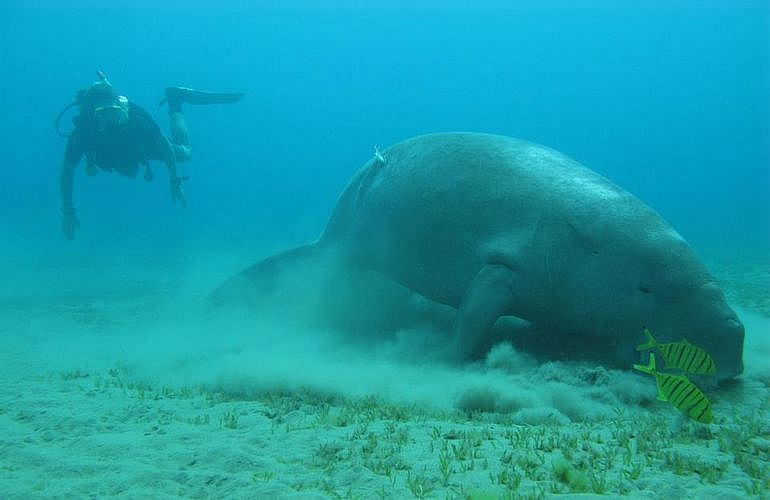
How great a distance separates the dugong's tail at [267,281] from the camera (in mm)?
9039

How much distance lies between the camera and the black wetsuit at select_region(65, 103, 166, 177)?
46.5 feet

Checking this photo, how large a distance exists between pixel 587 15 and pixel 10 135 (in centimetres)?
17752

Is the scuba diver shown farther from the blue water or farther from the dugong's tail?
the blue water

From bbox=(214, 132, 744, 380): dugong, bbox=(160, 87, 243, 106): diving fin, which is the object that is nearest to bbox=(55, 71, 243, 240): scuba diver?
bbox=(160, 87, 243, 106): diving fin

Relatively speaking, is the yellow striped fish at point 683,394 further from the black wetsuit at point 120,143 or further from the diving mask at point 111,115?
the black wetsuit at point 120,143

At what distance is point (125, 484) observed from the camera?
298cm

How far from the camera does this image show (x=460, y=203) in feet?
20.6

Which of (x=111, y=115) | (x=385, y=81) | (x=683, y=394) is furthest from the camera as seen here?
(x=385, y=81)

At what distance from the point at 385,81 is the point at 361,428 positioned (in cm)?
17147

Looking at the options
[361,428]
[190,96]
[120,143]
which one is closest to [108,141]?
[120,143]

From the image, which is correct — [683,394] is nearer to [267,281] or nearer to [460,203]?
[460,203]

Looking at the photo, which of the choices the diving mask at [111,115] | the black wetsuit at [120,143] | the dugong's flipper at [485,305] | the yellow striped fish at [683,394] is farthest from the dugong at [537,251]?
the black wetsuit at [120,143]

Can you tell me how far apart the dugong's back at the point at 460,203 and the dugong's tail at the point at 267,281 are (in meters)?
1.36

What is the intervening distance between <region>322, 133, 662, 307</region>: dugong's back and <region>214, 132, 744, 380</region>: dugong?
0.05ft
